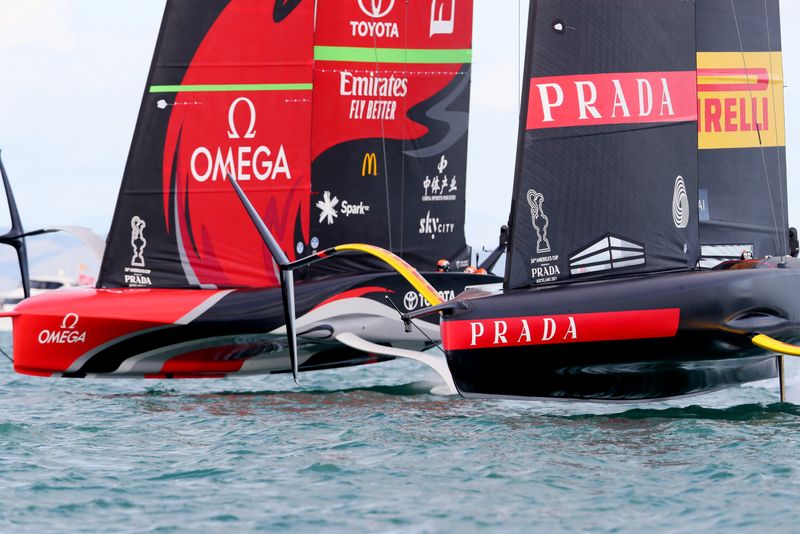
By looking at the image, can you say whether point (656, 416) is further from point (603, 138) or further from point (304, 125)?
point (304, 125)

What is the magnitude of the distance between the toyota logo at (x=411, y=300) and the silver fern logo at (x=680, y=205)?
3147mm

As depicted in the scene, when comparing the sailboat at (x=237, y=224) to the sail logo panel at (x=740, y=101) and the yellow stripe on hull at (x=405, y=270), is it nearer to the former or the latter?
the yellow stripe on hull at (x=405, y=270)

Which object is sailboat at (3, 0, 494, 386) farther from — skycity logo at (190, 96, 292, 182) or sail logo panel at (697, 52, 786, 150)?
sail logo panel at (697, 52, 786, 150)

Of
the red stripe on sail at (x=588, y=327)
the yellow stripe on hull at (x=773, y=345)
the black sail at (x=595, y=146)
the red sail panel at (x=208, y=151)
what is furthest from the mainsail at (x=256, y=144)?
the yellow stripe on hull at (x=773, y=345)

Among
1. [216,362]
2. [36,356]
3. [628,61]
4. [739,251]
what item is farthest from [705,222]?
[36,356]

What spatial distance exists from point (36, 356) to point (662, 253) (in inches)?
218

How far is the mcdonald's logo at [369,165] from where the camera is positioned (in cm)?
1260

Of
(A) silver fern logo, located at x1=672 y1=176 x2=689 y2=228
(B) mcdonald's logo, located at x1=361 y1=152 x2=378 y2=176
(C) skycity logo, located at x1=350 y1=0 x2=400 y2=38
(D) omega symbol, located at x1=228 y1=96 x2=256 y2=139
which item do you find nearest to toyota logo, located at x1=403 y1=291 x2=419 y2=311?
(B) mcdonald's logo, located at x1=361 y1=152 x2=378 y2=176

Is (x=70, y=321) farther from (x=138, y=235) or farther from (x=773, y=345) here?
(x=773, y=345)

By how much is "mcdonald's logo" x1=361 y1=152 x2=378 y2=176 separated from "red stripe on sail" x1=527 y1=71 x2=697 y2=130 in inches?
148

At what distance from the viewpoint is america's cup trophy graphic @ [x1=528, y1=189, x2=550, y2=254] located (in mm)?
9047

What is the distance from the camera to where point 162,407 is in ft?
34.9

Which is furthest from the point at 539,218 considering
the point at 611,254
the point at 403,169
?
the point at 403,169

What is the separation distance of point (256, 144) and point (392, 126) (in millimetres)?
1634
